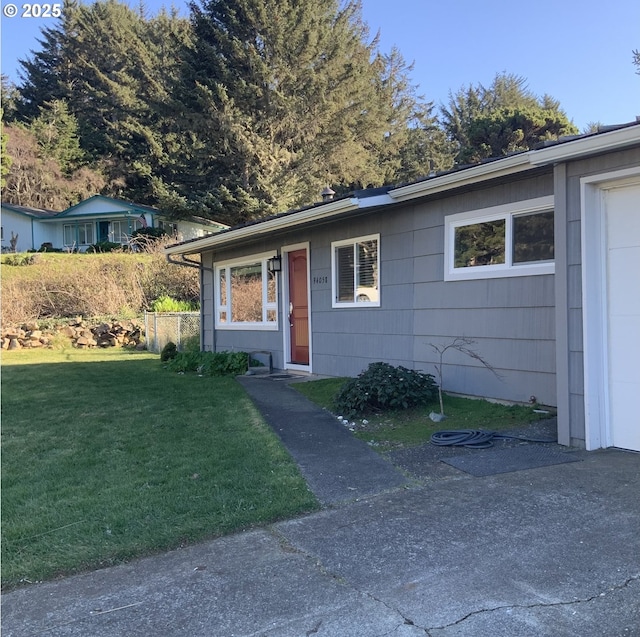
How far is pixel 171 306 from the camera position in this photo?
65.3ft

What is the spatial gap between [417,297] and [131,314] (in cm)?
1454

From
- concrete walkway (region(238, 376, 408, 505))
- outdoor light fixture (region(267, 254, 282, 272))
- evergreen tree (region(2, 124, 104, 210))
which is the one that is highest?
evergreen tree (region(2, 124, 104, 210))

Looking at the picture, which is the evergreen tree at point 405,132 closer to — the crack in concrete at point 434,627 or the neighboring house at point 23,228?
the neighboring house at point 23,228

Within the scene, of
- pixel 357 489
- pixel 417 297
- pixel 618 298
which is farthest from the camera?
pixel 417 297

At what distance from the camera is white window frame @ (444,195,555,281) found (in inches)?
246

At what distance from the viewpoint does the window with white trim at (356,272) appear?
873 cm

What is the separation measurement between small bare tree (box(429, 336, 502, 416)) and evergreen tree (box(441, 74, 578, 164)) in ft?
80.9

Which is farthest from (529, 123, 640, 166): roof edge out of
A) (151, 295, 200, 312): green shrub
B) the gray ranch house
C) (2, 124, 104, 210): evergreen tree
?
(2, 124, 104, 210): evergreen tree

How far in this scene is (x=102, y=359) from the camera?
47.6 feet

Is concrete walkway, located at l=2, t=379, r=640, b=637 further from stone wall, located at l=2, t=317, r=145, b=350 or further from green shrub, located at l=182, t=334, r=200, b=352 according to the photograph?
stone wall, located at l=2, t=317, r=145, b=350

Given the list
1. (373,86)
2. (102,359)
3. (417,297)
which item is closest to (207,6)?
(373,86)

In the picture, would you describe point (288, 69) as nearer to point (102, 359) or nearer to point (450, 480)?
point (102, 359)

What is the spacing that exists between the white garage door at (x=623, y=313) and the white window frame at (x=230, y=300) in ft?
22.6

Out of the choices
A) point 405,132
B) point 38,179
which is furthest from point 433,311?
point 38,179
